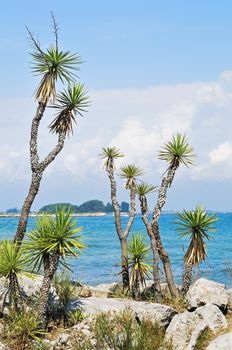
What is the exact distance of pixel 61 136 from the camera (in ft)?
54.5

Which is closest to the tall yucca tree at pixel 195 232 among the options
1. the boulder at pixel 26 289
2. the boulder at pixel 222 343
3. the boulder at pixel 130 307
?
the boulder at pixel 130 307

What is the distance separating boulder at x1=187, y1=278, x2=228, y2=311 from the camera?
44.6 ft

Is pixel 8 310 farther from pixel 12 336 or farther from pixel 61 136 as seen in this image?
pixel 61 136

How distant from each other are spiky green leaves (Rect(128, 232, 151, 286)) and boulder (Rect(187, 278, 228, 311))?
2.27m

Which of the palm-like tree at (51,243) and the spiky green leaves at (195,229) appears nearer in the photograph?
the palm-like tree at (51,243)

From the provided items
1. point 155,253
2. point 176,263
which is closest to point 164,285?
point 155,253

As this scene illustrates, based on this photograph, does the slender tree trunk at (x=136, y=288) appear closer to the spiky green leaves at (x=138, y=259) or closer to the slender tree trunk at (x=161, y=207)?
the spiky green leaves at (x=138, y=259)

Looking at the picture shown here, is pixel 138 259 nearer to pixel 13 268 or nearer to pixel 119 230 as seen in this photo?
pixel 119 230

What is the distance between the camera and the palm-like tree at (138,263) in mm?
15930

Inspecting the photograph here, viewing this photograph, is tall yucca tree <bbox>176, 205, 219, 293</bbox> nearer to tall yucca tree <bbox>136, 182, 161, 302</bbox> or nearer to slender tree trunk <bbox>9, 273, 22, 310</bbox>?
tall yucca tree <bbox>136, 182, 161, 302</bbox>

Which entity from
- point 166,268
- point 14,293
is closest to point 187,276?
point 166,268

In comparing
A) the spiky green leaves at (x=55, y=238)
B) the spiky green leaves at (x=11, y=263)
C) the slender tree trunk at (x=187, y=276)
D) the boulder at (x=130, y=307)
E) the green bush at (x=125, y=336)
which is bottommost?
the green bush at (x=125, y=336)

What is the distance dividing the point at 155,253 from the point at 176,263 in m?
21.4

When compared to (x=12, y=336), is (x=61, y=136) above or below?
above
